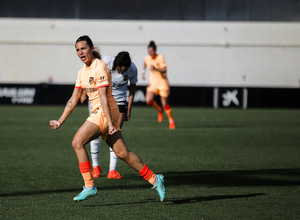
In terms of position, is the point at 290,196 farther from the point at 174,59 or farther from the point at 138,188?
the point at 174,59

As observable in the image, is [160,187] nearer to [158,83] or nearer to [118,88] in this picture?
[118,88]

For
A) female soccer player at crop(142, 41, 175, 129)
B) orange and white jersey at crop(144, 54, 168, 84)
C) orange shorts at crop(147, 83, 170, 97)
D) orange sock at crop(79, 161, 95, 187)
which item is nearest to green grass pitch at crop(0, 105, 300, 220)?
orange sock at crop(79, 161, 95, 187)

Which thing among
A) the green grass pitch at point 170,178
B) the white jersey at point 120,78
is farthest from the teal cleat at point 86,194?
the white jersey at point 120,78

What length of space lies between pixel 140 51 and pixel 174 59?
2.31 meters

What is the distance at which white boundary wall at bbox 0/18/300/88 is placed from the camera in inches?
1380

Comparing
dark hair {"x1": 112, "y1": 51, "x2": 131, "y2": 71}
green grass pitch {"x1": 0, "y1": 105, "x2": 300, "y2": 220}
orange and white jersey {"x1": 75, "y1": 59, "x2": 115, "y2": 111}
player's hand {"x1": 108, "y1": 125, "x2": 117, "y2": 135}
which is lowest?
green grass pitch {"x1": 0, "y1": 105, "x2": 300, "y2": 220}

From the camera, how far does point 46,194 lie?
6.53 metres

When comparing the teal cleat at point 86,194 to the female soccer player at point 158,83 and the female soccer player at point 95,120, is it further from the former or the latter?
the female soccer player at point 158,83

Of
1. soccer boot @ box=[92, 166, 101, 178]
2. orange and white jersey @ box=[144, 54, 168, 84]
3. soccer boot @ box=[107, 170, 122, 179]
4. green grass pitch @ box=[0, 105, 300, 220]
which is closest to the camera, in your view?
green grass pitch @ box=[0, 105, 300, 220]

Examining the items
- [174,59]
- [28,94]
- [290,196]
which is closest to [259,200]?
[290,196]

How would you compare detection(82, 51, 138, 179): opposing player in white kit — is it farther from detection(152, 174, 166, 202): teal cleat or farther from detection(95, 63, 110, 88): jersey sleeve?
detection(152, 174, 166, 202): teal cleat

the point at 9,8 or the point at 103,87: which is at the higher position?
the point at 9,8

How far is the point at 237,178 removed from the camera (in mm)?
7832

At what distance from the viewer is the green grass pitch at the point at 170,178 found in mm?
5637
